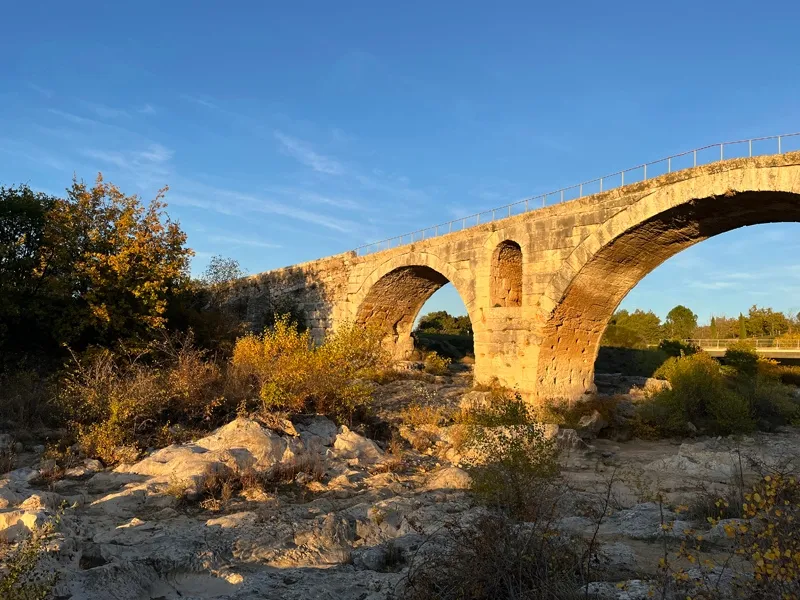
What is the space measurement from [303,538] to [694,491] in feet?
18.9

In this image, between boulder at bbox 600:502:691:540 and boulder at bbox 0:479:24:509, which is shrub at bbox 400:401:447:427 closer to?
boulder at bbox 600:502:691:540

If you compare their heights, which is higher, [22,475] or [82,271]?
[82,271]

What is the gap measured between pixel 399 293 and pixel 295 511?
660 inches

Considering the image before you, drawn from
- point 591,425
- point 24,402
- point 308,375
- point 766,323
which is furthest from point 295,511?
point 766,323

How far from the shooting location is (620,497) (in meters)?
7.48

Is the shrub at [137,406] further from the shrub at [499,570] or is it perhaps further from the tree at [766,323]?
the tree at [766,323]

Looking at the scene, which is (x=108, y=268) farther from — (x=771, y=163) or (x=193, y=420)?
(x=771, y=163)

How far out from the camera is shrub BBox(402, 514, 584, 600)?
327cm

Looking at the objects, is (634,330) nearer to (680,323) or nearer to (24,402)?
(680,323)

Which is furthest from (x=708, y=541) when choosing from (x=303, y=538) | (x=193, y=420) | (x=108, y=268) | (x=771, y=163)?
(x=108, y=268)

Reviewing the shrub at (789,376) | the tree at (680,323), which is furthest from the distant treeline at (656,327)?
the shrub at (789,376)

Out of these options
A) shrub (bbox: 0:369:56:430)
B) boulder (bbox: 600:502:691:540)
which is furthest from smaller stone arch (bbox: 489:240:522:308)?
shrub (bbox: 0:369:56:430)

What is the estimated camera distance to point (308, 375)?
10031mm

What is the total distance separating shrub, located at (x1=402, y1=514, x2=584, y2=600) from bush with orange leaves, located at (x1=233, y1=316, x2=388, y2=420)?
230 inches
